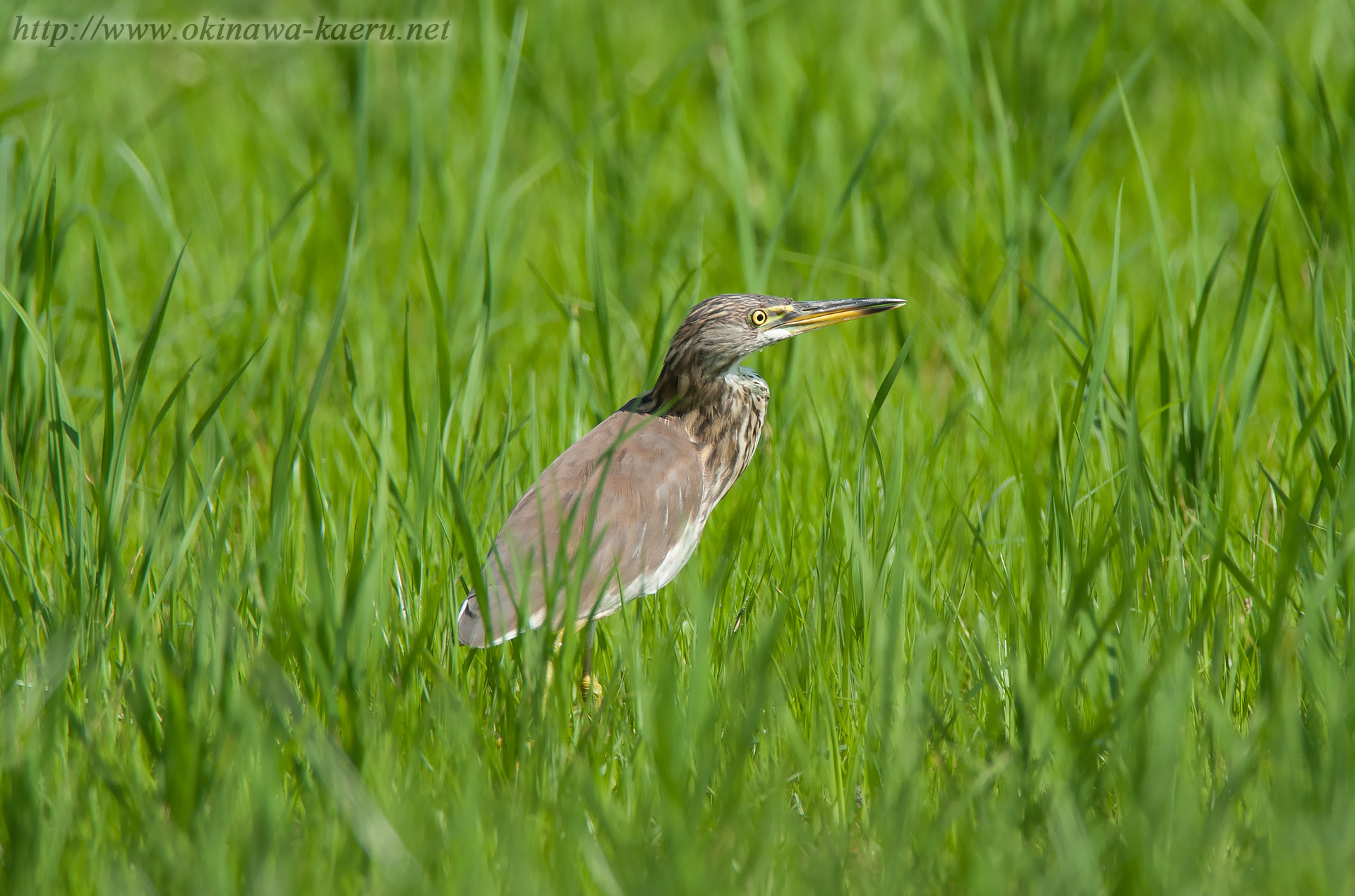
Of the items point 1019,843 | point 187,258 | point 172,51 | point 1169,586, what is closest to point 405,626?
point 1019,843

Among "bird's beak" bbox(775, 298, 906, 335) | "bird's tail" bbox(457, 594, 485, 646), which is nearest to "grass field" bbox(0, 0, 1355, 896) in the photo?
"bird's tail" bbox(457, 594, 485, 646)

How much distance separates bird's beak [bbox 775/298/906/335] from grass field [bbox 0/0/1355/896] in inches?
10.3

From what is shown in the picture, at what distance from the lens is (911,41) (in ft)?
17.8

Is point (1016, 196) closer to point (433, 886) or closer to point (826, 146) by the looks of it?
point (826, 146)

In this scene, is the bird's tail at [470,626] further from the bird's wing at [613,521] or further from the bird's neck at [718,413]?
the bird's neck at [718,413]

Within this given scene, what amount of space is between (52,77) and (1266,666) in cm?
562

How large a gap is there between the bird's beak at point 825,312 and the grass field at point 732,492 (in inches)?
10.3

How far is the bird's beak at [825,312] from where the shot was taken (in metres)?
3.24

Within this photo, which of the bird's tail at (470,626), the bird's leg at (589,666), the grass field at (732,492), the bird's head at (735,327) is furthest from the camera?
the bird's head at (735,327)

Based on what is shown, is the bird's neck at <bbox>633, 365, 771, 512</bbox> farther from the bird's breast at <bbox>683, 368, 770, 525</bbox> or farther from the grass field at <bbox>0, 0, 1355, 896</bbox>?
the grass field at <bbox>0, 0, 1355, 896</bbox>

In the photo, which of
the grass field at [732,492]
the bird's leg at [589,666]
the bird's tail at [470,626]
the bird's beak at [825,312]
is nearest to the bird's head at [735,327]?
the bird's beak at [825,312]

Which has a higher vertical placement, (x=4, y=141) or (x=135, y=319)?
(x=4, y=141)

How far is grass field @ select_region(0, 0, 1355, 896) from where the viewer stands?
187cm

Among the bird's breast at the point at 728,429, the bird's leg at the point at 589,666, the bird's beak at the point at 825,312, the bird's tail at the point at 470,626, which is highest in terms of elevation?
the bird's beak at the point at 825,312
